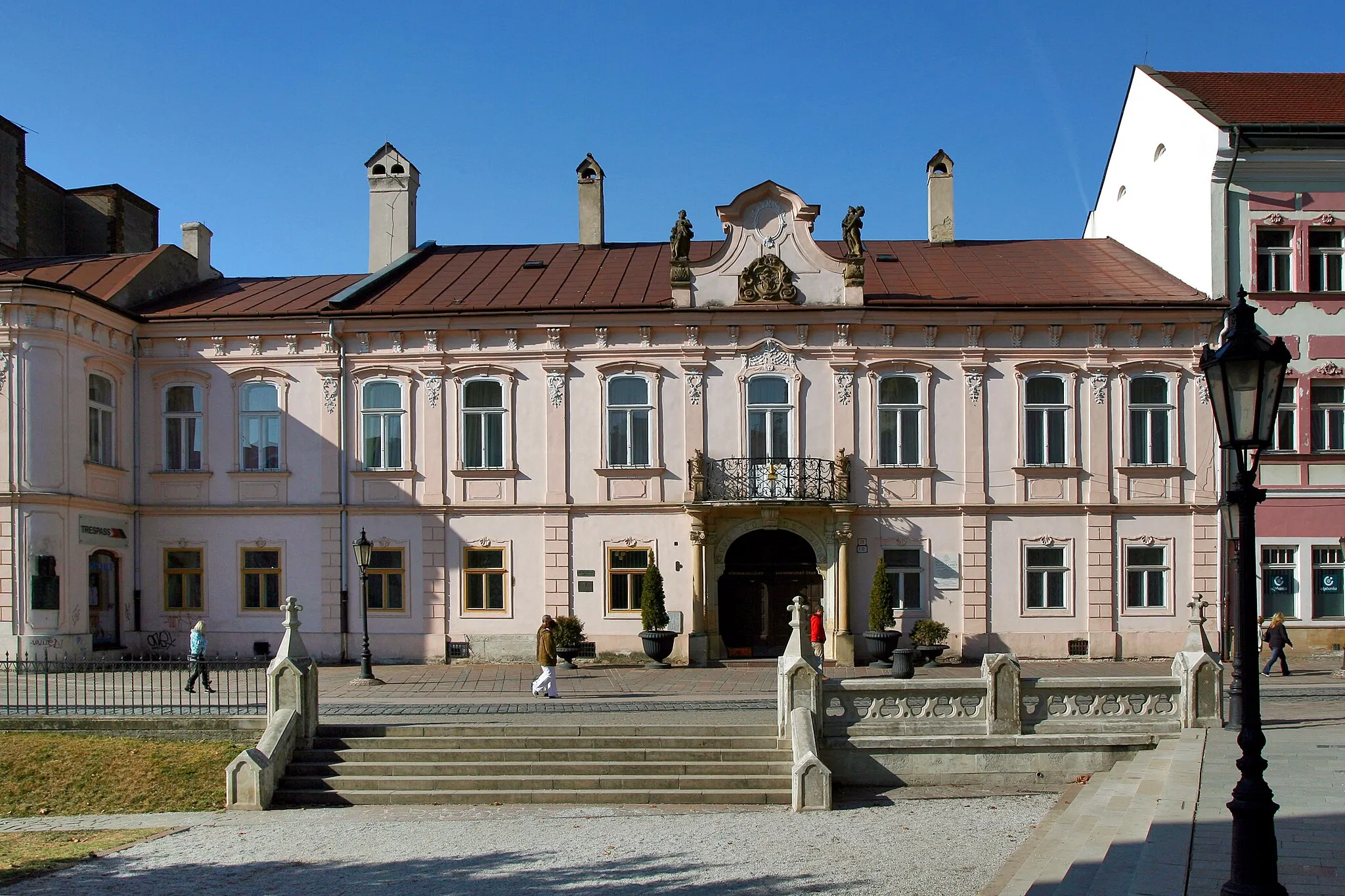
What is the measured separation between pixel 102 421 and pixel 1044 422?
20.2 meters

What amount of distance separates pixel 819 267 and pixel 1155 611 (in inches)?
402

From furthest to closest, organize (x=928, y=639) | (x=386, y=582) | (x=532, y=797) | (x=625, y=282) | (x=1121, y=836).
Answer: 1. (x=625, y=282)
2. (x=386, y=582)
3. (x=928, y=639)
4. (x=532, y=797)
5. (x=1121, y=836)

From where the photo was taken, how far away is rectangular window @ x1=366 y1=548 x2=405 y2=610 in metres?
27.6

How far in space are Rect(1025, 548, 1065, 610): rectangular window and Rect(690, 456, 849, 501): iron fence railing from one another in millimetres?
4400

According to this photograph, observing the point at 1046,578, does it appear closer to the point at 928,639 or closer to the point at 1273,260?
the point at 928,639

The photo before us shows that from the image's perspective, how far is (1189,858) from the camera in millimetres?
9789

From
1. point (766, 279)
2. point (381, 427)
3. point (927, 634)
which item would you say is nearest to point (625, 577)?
point (381, 427)

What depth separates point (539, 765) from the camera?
634 inches

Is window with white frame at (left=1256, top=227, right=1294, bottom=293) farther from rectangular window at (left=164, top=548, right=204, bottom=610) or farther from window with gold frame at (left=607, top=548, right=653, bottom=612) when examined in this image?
rectangular window at (left=164, top=548, right=204, bottom=610)

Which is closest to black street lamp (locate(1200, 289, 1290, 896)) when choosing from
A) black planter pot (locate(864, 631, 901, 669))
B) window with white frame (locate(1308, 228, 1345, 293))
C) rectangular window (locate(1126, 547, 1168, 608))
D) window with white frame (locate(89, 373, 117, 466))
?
black planter pot (locate(864, 631, 901, 669))

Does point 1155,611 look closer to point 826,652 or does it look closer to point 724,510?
point 826,652

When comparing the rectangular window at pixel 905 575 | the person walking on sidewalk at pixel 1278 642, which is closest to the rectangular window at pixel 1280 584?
the person walking on sidewalk at pixel 1278 642

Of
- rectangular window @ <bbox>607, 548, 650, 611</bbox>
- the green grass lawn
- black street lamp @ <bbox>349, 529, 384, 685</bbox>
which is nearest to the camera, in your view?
the green grass lawn

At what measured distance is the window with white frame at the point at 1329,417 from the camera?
26781 mm
